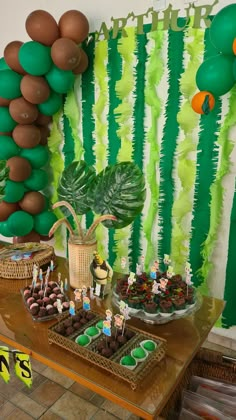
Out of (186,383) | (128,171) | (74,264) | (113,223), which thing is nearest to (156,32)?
(128,171)

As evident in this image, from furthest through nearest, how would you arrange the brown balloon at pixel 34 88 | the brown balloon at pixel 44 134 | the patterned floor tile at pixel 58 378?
the brown balloon at pixel 44 134, the brown balloon at pixel 34 88, the patterned floor tile at pixel 58 378

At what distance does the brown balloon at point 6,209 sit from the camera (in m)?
2.53

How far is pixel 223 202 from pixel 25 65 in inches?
60.4

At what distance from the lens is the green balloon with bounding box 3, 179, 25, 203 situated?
2.48 meters

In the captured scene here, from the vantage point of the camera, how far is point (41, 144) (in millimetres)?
2754

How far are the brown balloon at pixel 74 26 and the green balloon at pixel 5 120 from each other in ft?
2.10

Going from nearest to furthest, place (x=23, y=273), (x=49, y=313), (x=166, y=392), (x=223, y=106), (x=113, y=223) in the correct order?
(x=166, y=392) → (x=49, y=313) → (x=113, y=223) → (x=23, y=273) → (x=223, y=106)

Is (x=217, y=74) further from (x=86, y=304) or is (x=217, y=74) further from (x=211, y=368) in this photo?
(x=211, y=368)

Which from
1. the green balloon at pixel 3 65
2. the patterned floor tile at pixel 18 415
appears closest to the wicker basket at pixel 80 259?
the patterned floor tile at pixel 18 415

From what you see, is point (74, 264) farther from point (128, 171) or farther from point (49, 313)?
point (128, 171)

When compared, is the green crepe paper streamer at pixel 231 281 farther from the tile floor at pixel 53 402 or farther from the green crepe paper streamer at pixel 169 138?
the tile floor at pixel 53 402

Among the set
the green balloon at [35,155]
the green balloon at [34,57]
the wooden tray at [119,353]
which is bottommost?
the wooden tray at [119,353]

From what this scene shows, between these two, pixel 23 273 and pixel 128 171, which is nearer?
pixel 128 171

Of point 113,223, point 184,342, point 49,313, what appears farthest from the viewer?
point 113,223
